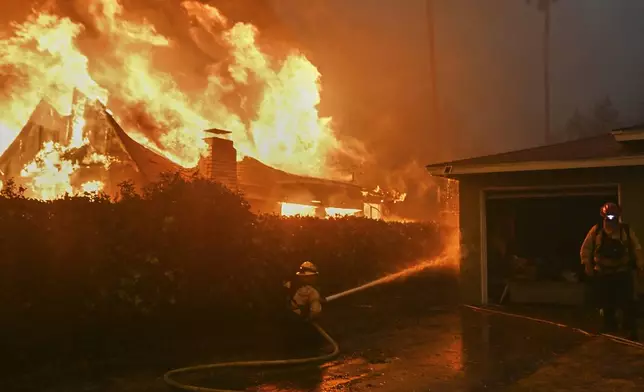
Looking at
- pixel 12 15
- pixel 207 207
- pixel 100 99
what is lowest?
pixel 207 207

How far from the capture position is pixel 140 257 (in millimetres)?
7004

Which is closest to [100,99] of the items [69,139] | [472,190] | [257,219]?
[69,139]

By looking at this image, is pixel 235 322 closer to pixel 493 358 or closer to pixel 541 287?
pixel 493 358

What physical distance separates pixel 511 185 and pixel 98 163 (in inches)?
484

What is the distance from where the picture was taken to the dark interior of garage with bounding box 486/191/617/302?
11938 millimetres

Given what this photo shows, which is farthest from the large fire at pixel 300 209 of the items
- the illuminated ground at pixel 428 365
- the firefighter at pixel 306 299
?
the firefighter at pixel 306 299

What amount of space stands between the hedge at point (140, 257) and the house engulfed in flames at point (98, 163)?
7038mm

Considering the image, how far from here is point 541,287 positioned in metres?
11.4

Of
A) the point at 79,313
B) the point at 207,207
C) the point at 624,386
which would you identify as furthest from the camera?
the point at 207,207

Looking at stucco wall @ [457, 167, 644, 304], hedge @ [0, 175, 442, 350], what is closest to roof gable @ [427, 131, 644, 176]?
stucco wall @ [457, 167, 644, 304]

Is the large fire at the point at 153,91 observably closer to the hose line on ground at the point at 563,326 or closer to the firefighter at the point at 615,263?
the hose line on ground at the point at 563,326

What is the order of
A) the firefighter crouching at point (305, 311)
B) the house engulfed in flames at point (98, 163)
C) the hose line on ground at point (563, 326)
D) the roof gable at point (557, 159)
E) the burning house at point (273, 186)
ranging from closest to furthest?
the hose line on ground at point (563, 326) < the firefighter crouching at point (305, 311) < the roof gable at point (557, 159) < the burning house at point (273, 186) < the house engulfed in flames at point (98, 163)

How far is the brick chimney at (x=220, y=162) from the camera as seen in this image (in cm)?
1532

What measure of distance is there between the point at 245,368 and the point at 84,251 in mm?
2386
